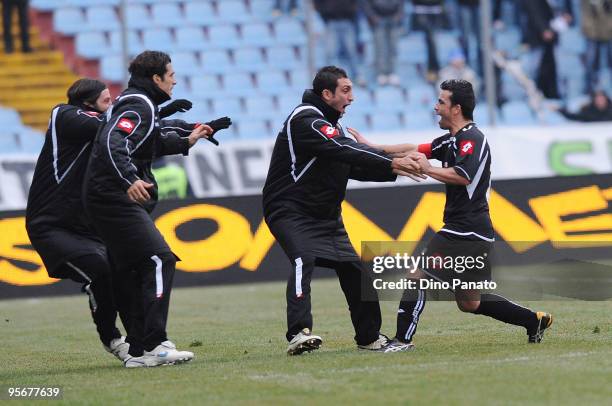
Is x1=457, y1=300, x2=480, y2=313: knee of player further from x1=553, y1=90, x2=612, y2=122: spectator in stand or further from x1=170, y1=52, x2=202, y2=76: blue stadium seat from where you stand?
x1=170, y1=52, x2=202, y2=76: blue stadium seat

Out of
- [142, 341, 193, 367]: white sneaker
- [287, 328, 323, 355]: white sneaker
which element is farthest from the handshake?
[142, 341, 193, 367]: white sneaker

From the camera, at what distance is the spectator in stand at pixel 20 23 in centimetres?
2322

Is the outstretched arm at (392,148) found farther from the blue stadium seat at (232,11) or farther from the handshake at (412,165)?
the blue stadium seat at (232,11)

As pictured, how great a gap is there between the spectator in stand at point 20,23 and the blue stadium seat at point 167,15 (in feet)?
8.26

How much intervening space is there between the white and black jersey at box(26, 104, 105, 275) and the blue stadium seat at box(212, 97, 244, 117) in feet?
47.4

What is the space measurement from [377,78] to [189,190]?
19.8ft

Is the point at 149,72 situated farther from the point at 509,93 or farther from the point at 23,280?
the point at 509,93

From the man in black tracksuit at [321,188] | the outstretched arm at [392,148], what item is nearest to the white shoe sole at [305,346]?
the man in black tracksuit at [321,188]

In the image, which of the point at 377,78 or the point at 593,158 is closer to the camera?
the point at 593,158

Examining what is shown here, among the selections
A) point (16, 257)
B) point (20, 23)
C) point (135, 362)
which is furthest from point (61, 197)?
point (20, 23)

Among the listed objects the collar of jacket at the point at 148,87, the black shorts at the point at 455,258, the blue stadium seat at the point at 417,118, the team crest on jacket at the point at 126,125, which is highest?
the collar of jacket at the point at 148,87

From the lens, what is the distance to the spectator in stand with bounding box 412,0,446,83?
25234 mm

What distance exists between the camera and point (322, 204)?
965 centimetres

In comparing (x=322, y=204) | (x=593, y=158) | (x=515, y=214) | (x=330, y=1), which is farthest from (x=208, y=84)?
(x=322, y=204)
